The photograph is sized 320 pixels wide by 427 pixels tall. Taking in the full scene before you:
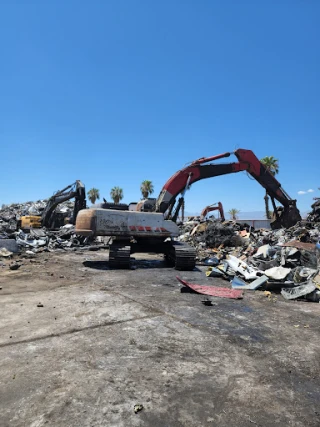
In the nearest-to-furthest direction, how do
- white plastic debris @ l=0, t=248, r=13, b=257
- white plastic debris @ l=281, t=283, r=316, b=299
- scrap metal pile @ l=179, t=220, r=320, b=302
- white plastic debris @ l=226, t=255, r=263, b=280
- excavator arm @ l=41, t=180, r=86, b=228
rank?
white plastic debris @ l=281, t=283, r=316, b=299
scrap metal pile @ l=179, t=220, r=320, b=302
white plastic debris @ l=226, t=255, r=263, b=280
white plastic debris @ l=0, t=248, r=13, b=257
excavator arm @ l=41, t=180, r=86, b=228

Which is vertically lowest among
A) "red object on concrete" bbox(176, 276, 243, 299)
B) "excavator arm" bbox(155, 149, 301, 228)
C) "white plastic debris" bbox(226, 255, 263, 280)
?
"red object on concrete" bbox(176, 276, 243, 299)

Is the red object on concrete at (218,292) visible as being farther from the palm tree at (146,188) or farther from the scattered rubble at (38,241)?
the palm tree at (146,188)

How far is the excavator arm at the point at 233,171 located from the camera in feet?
42.2

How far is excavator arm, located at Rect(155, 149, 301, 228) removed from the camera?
506 inches

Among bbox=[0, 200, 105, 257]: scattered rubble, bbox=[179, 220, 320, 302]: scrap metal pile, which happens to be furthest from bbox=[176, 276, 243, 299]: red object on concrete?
bbox=[0, 200, 105, 257]: scattered rubble

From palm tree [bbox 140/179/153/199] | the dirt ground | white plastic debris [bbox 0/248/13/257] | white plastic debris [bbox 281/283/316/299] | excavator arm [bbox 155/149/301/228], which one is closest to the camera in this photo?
the dirt ground

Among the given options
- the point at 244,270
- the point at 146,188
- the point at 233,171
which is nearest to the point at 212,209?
the point at 233,171

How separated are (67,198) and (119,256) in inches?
492

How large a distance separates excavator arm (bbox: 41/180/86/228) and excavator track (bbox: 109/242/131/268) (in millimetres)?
10940

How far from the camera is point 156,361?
3.31 m

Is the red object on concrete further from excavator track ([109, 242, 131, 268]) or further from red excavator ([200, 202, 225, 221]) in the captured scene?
red excavator ([200, 202, 225, 221])

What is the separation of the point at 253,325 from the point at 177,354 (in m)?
1.69

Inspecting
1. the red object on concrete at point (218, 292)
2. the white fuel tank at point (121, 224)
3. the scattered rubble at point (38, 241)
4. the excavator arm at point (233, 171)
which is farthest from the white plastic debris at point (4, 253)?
the red object on concrete at point (218, 292)

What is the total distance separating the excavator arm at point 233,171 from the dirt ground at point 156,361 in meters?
7.01
